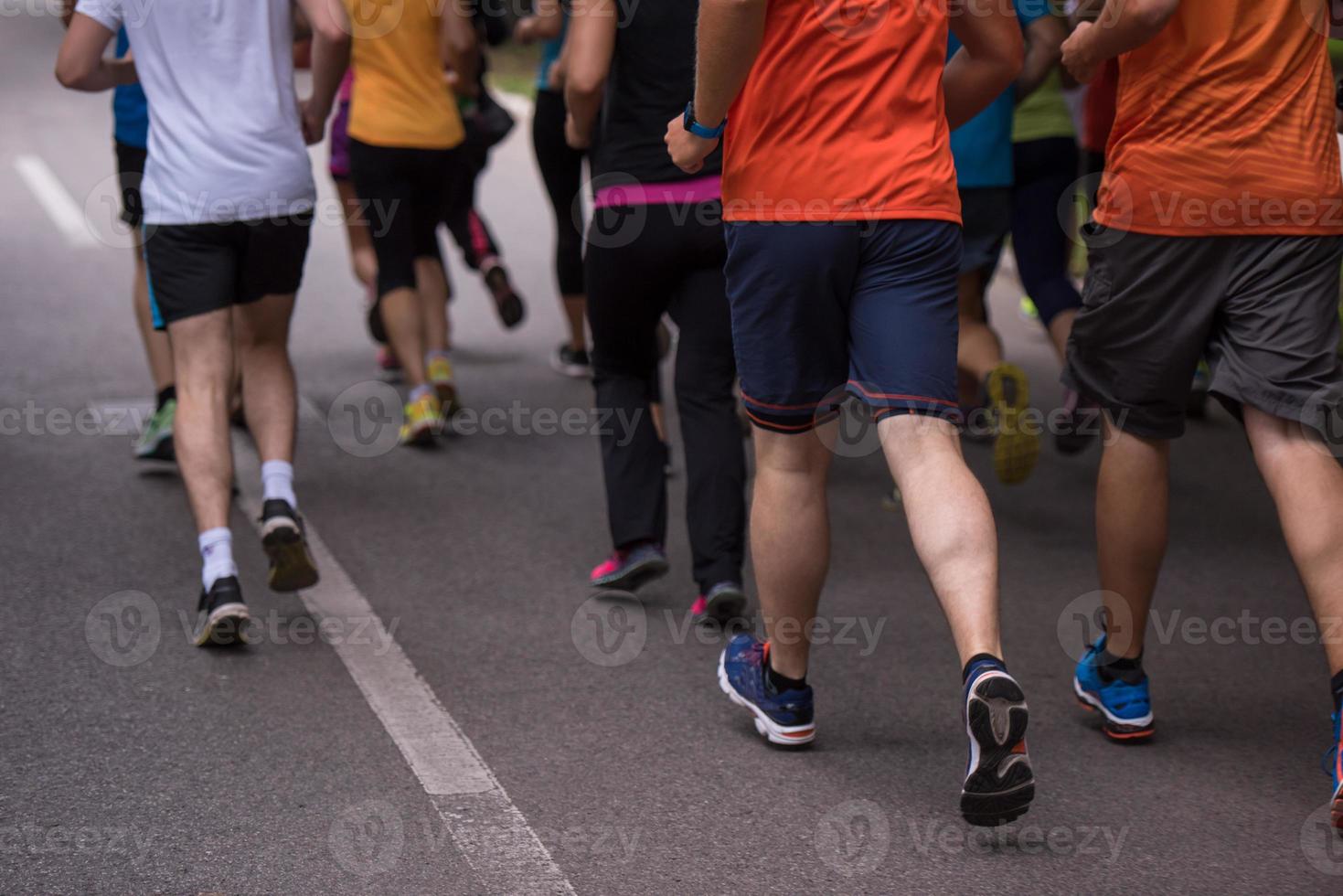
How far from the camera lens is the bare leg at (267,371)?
477cm

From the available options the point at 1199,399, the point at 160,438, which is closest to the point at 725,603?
the point at 160,438

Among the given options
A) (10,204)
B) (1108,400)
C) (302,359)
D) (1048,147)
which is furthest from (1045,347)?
(10,204)

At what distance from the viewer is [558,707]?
3936 mm

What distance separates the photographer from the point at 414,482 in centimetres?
599

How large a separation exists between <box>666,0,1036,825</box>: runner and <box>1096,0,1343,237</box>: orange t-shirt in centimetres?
37

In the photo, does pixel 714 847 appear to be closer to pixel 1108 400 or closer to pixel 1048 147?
pixel 1108 400

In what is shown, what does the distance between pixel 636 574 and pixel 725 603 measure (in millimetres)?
316

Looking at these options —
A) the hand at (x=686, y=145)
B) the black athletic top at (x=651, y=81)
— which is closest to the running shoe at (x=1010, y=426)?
the black athletic top at (x=651, y=81)

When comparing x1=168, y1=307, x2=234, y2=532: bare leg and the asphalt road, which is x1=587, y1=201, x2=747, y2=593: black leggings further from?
x1=168, y1=307, x2=234, y2=532: bare leg

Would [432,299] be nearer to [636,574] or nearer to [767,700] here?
[636,574]

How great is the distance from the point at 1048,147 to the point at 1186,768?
284 centimetres

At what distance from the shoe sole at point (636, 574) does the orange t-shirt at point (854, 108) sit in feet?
5.34

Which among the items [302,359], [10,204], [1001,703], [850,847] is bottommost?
[10,204]

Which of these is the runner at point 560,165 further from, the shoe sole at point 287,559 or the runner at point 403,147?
the shoe sole at point 287,559
